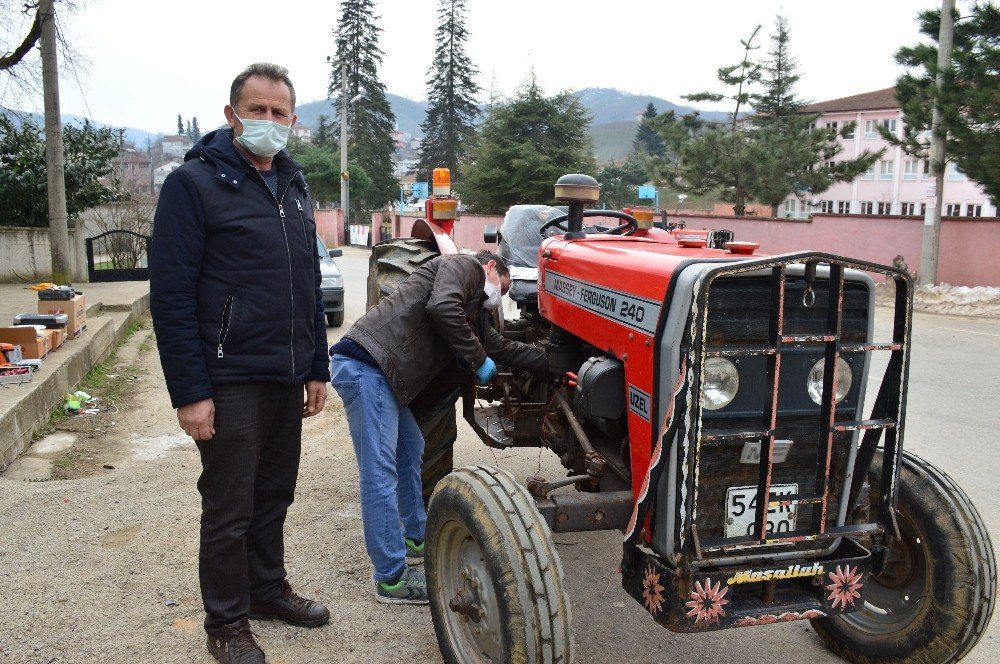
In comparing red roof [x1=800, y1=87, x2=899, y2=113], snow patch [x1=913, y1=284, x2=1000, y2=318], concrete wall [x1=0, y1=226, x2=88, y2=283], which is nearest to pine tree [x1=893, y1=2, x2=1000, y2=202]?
snow patch [x1=913, y1=284, x2=1000, y2=318]

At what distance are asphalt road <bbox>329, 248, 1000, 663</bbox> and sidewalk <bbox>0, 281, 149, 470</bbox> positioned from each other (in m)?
2.80

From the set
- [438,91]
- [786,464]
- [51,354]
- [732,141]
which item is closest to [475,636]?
[786,464]

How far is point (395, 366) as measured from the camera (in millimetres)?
3549

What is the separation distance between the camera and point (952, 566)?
287 cm

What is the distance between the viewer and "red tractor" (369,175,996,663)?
8.32 feet

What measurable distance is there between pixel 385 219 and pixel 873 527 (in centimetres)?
3957

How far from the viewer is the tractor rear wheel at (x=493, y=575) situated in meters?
2.50

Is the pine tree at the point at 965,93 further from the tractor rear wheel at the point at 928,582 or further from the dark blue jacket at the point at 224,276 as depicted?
the dark blue jacket at the point at 224,276

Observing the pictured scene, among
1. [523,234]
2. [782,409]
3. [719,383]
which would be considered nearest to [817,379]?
[782,409]

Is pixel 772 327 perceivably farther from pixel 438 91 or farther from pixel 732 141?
pixel 438 91

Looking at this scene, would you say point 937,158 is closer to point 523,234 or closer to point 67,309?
point 523,234

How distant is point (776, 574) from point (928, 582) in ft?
2.61

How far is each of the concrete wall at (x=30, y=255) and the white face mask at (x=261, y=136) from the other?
12.6m

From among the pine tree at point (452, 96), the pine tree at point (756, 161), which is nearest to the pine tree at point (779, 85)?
the pine tree at point (756, 161)
